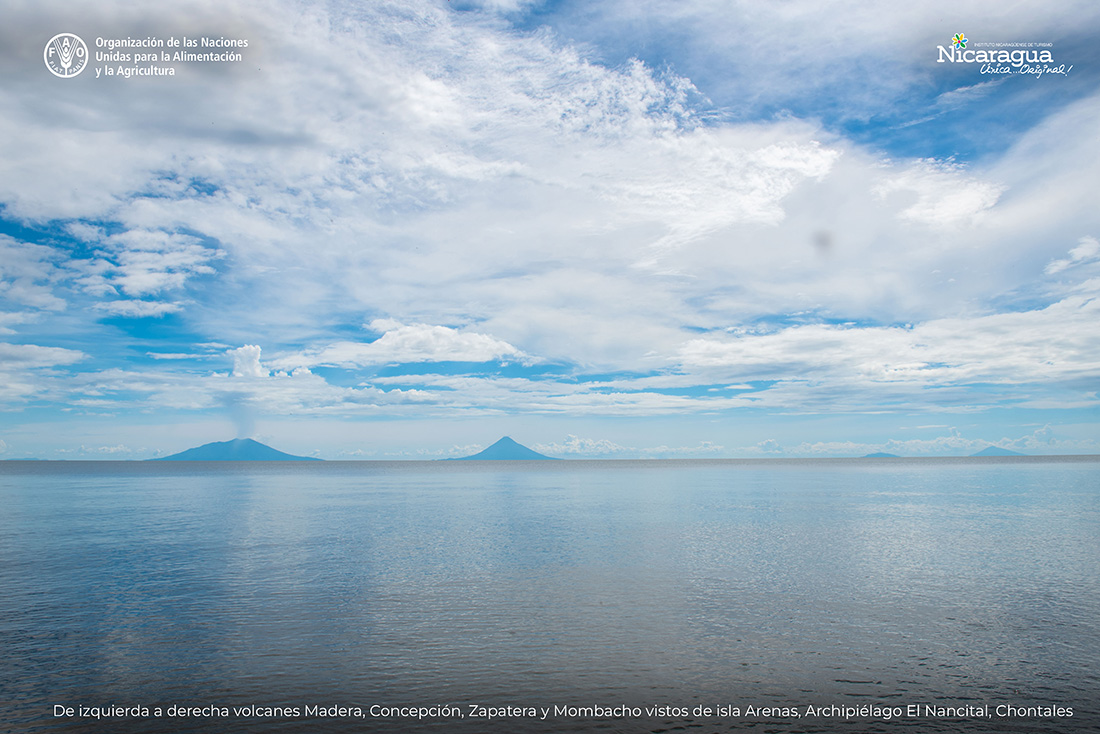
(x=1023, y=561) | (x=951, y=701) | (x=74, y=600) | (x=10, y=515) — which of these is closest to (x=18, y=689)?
(x=74, y=600)

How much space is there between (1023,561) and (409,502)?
245ft

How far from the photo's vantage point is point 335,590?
30.5 meters

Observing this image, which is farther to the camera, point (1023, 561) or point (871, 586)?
point (1023, 561)

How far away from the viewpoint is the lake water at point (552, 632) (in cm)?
1691

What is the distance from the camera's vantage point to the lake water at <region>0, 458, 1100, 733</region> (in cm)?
1691

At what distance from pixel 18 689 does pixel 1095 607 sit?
42.7m

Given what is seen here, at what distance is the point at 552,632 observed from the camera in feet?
76.7

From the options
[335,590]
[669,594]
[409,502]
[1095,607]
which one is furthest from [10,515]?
[1095,607]

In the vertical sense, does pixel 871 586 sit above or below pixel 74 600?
below

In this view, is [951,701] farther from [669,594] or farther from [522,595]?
[522,595]

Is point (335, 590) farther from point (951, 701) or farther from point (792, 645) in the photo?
point (951, 701)

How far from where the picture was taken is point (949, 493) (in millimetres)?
105125

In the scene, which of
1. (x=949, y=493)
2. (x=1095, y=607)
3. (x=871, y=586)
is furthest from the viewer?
(x=949, y=493)

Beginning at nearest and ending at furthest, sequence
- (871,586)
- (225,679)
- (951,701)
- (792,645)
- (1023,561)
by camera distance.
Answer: (951,701) → (225,679) → (792,645) → (871,586) → (1023,561)
